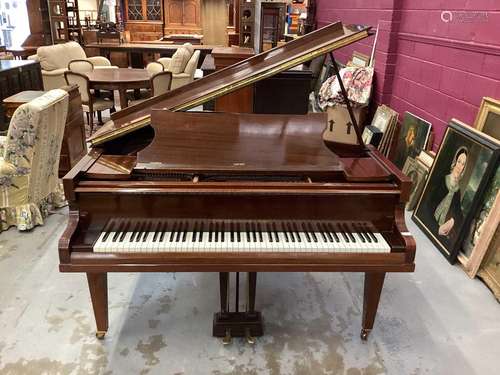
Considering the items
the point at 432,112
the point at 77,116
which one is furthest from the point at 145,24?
the point at 432,112

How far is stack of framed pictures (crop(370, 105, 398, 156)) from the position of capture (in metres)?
4.11

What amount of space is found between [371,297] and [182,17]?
1247 cm

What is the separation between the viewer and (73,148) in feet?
13.1

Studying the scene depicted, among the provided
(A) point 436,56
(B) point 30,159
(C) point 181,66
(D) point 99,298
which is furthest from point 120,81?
(D) point 99,298

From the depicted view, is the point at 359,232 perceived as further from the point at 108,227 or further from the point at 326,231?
the point at 108,227

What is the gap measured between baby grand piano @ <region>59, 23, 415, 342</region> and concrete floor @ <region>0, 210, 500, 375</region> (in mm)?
346

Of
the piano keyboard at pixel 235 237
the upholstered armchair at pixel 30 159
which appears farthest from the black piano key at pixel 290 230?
the upholstered armchair at pixel 30 159

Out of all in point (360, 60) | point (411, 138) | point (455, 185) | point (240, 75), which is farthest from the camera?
point (360, 60)

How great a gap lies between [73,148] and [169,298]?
223 cm

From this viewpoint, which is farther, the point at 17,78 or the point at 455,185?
the point at 17,78

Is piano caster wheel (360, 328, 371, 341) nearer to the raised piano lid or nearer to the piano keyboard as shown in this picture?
the piano keyboard

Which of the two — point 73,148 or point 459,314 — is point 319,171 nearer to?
point 459,314

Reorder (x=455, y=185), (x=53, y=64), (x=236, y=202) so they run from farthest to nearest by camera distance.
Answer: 1. (x=53, y=64)
2. (x=455, y=185)
3. (x=236, y=202)

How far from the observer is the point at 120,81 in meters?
5.27
